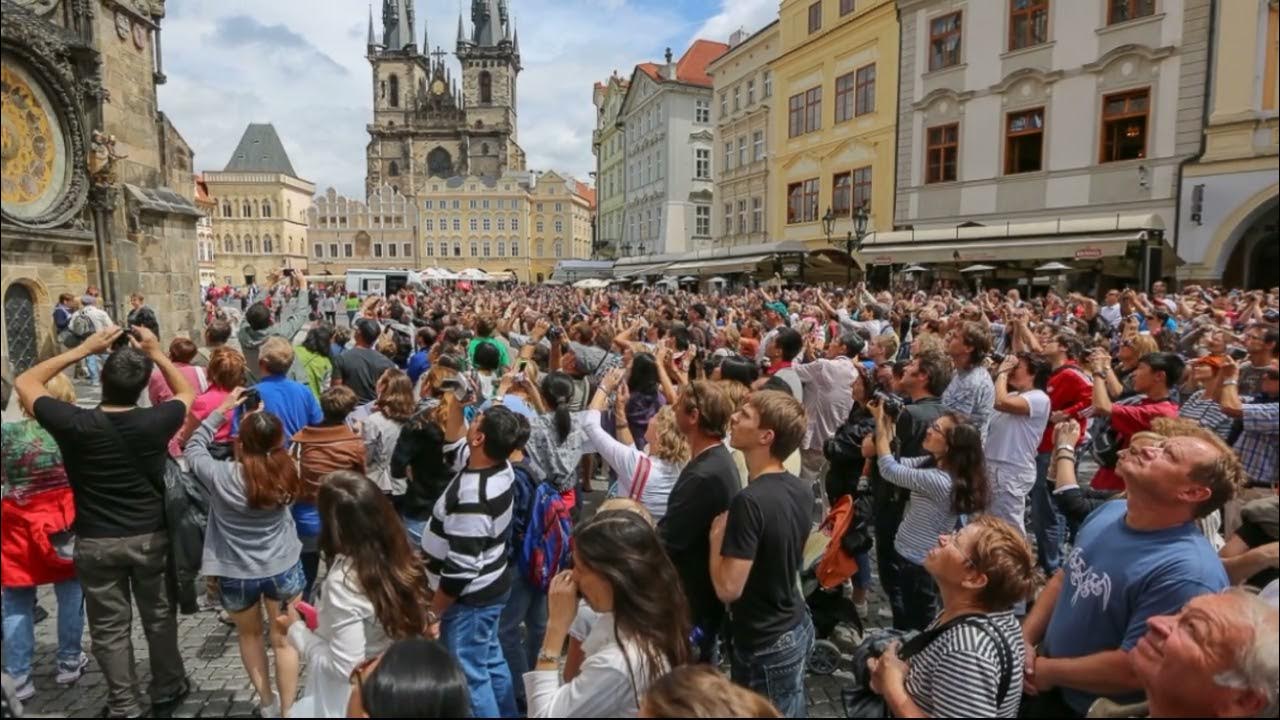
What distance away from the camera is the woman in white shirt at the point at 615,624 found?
2197mm

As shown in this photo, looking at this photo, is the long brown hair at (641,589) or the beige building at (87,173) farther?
the beige building at (87,173)

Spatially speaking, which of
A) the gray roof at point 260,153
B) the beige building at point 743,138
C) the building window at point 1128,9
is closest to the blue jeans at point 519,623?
the building window at point 1128,9

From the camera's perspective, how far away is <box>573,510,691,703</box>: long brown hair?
2.28m

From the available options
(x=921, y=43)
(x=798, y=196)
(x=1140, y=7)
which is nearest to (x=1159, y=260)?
(x=1140, y=7)

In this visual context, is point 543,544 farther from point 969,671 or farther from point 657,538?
point 969,671

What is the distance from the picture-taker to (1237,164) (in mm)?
16562

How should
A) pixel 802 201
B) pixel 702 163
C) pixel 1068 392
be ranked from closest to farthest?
pixel 1068 392
pixel 802 201
pixel 702 163

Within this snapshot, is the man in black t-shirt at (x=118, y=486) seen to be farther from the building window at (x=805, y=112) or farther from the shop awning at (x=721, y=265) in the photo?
the building window at (x=805, y=112)

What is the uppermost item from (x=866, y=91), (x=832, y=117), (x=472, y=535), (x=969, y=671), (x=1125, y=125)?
(x=866, y=91)

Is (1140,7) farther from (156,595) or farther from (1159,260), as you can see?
(156,595)

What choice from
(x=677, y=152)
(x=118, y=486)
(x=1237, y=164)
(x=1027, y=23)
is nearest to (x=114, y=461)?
(x=118, y=486)

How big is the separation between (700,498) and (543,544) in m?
1.03

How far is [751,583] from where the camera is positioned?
296 cm

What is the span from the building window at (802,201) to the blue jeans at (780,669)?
27617 millimetres
